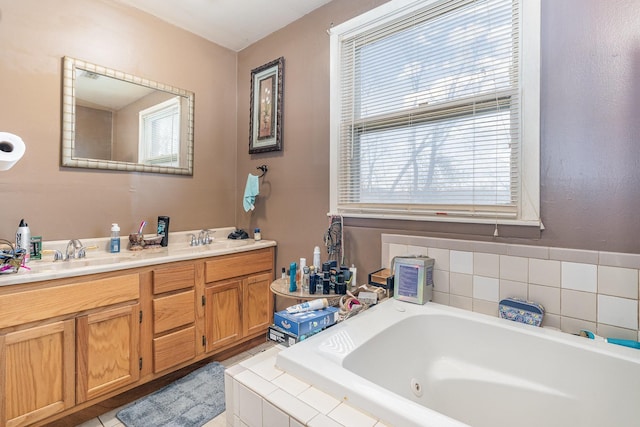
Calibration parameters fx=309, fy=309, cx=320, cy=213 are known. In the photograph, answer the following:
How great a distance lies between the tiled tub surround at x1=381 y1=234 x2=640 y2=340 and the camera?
4.12ft

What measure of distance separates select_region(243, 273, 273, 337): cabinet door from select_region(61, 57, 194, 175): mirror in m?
1.07

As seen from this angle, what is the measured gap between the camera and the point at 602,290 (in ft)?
4.23

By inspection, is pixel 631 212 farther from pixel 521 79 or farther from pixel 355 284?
pixel 355 284

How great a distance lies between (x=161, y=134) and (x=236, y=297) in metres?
1.39

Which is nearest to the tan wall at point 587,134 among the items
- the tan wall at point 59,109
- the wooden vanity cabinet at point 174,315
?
the wooden vanity cabinet at point 174,315

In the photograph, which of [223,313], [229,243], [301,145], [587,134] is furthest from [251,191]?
[587,134]

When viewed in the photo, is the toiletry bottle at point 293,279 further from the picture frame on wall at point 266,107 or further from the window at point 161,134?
the window at point 161,134

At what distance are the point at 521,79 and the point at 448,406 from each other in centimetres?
154

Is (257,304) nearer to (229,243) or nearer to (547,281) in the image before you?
(229,243)

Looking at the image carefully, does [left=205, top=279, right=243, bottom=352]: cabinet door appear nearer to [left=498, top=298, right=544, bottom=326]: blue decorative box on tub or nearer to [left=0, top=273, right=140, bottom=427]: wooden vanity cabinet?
[left=0, top=273, right=140, bottom=427]: wooden vanity cabinet

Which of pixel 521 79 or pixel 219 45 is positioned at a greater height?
pixel 219 45

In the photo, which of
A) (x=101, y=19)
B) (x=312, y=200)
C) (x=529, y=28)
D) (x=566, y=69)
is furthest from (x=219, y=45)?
(x=566, y=69)

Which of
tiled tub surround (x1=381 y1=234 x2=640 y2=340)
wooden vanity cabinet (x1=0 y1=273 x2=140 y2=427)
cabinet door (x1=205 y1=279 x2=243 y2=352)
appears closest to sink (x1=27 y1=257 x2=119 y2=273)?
wooden vanity cabinet (x1=0 y1=273 x2=140 y2=427)

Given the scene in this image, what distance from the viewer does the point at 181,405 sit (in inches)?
70.3
